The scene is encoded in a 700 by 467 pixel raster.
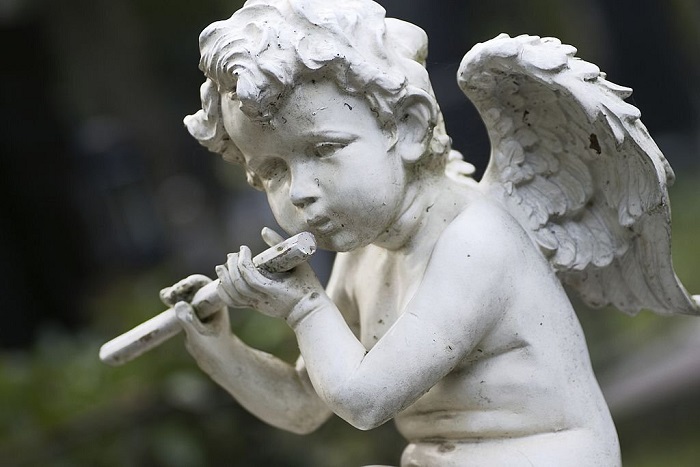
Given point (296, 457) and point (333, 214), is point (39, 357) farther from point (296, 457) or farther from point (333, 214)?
point (333, 214)

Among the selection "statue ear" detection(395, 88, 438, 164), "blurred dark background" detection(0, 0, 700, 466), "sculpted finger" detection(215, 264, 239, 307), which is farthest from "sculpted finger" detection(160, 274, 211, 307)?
"blurred dark background" detection(0, 0, 700, 466)

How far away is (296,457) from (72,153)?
4.11 ft

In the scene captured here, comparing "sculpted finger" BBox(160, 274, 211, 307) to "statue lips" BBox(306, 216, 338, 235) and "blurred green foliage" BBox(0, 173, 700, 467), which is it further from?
"blurred green foliage" BBox(0, 173, 700, 467)

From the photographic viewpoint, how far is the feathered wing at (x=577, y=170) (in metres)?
1.36

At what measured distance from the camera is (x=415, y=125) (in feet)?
4.58

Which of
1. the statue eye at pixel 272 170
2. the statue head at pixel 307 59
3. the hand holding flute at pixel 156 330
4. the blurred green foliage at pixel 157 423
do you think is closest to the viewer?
the statue head at pixel 307 59

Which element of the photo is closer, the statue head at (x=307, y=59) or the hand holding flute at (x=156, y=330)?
the statue head at (x=307, y=59)

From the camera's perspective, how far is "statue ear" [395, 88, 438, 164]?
1378mm

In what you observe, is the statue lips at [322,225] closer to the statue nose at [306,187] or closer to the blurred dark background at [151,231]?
the statue nose at [306,187]

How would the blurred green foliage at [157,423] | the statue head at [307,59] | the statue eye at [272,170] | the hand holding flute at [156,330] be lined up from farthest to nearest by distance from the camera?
1. the blurred green foliage at [157,423]
2. the hand holding flute at [156,330]
3. the statue eye at [272,170]
4. the statue head at [307,59]

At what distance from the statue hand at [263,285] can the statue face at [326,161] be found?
54mm

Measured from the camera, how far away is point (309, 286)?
1.40 metres

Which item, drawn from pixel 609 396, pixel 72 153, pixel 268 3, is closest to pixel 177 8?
pixel 72 153

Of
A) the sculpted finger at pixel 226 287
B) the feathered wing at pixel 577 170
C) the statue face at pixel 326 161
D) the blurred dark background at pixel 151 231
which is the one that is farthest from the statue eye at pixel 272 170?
the blurred dark background at pixel 151 231
